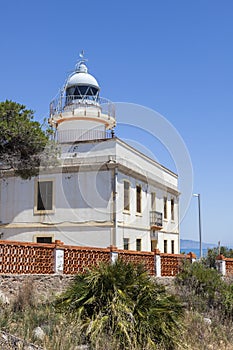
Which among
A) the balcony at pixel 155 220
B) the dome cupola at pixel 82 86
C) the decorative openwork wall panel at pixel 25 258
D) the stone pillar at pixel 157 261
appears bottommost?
the stone pillar at pixel 157 261

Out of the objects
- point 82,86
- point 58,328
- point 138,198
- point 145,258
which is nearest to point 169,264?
point 145,258

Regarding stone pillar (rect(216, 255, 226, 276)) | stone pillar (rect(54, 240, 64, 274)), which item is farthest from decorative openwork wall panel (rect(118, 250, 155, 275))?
stone pillar (rect(216, 255, 226, 276))

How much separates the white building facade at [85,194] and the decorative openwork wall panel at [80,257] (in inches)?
297

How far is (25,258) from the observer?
1264 cm

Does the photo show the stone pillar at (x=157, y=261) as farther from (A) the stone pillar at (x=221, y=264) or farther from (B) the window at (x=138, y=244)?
(B) the window at (x=138, y=244)

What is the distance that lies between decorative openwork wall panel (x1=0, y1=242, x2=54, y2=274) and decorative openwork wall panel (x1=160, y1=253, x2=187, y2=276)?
560 centimetres

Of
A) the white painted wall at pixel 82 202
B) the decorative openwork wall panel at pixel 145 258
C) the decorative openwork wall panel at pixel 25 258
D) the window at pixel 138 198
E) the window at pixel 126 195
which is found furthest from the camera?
the window at pixel 138 198

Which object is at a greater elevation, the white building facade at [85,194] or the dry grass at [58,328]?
the white building facade at [85,194]

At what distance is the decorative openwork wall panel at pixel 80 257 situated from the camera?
14.0 metres

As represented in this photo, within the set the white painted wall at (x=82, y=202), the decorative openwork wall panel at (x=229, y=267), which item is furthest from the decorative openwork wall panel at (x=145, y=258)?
the white painted wall at (x=82, y=202)

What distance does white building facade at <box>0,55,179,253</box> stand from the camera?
76.2 feet

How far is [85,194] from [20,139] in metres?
6.72

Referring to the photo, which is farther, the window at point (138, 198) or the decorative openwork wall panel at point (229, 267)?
the window at point (138, 198)

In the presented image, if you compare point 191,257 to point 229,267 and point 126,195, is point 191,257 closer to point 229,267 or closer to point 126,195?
point 229,267
